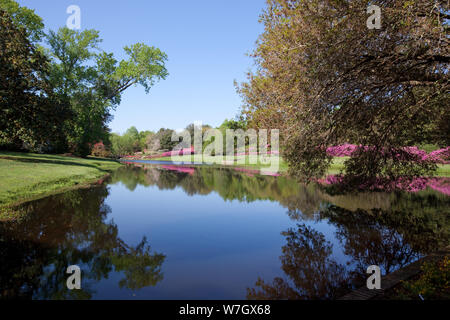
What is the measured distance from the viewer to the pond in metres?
5.16

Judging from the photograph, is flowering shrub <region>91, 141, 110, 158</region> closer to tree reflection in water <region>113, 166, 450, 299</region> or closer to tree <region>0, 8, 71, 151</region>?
tree <region>0, 8, 71, 151</region>

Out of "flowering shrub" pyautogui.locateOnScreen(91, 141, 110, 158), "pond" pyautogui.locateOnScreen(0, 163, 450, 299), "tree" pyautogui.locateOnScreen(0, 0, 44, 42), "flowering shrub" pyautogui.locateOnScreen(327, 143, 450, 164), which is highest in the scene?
"tree" pyautogui.locateOnScreen(0, 0, 44, 42)

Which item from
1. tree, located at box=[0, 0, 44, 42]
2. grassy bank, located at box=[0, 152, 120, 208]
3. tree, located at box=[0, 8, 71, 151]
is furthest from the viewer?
tree, located at box=[0, 0, 44, 42]

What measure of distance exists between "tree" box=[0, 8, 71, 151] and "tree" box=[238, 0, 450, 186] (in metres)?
15.2

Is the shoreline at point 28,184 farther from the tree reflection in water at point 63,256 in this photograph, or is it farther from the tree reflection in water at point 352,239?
the tree reflection in water at point 352,239

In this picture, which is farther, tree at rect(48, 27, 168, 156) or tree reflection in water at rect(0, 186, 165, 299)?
tree at rect(48, 27, 168, 156)

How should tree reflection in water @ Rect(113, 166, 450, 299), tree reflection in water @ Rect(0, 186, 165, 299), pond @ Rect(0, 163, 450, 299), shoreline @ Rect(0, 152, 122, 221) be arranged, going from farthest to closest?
shoreline @ Rect(0, 152, 122, 221)
tree reflection in water @ Rect(113, 166, 450, 299)
pond @ Rect(0, 163, 450, 299)
tree reflection in water @ Rect(0, 186, 165, 299)

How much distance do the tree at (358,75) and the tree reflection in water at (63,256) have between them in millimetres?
6086

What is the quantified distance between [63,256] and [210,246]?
3610mm

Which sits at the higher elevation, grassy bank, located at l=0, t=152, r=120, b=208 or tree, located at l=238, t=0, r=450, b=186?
tree, located at l=238, t=0, r=450, b=186

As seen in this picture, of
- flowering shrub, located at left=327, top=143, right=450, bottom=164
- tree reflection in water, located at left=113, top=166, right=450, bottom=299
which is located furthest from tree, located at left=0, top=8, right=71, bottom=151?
flowering shrub, located at left=327, top=143, right=450, bottom=164
